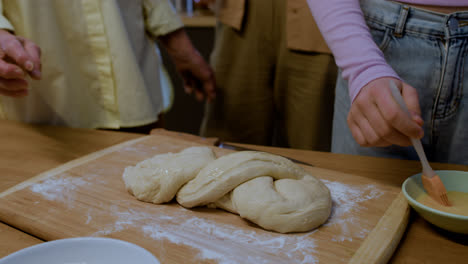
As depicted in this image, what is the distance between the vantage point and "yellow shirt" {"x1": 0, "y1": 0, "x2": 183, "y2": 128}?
134 cm

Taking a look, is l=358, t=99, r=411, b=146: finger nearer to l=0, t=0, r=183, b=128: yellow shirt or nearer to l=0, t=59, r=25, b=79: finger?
l=0, t=59, r=25, b=79: finger

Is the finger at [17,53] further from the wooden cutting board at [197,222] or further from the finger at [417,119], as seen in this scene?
the finger at [417,119]

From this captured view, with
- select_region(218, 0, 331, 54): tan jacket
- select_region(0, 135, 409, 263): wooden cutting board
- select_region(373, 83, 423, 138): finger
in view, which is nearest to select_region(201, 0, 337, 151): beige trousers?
select_region(218, 0, 331, 54): tan jacket

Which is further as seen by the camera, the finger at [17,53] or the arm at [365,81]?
the finger at [17,53]

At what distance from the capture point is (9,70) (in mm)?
962

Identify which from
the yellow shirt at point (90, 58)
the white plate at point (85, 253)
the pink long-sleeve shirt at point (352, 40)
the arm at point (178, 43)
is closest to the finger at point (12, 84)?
the yellow shirt at point (90, 58)

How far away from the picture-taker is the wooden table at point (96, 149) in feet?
2.48

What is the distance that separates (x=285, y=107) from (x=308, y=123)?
178 millimetres

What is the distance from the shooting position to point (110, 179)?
1.02 metres

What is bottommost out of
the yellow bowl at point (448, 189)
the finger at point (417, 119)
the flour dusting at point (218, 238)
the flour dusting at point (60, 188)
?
the flour dusting at point (218, 238)

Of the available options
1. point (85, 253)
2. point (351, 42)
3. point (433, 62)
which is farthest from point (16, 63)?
point (433, 62)

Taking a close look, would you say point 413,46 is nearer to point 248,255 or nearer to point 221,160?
point 221,160

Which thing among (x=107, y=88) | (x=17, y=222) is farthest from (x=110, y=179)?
(x=107, y=88)

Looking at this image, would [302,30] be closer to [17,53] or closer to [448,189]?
[448,189]
